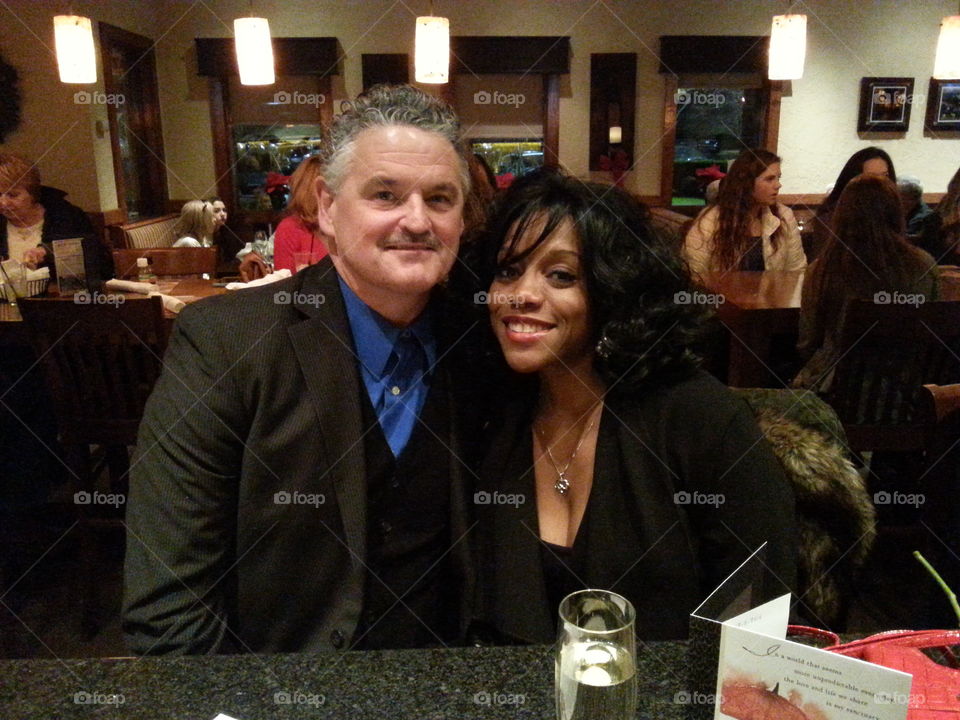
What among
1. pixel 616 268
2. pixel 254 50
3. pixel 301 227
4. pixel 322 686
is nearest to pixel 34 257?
pixel 301 227

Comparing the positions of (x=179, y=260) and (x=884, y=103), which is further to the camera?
(x=884, y=103)

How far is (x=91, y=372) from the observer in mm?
2318

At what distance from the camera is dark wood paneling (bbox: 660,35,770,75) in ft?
20.9

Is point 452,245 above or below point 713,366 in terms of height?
above

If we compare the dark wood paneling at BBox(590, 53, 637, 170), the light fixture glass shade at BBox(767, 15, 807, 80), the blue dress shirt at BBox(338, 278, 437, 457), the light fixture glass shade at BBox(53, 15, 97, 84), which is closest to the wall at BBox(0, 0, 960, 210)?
the dark wood paneling at BBox(590, 53, 637, 170)

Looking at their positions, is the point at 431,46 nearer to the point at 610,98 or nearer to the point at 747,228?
the point at 610,98

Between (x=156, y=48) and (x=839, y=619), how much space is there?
22.1 ft

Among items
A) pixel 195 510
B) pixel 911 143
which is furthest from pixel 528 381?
pixel 911 143

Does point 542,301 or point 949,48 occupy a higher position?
point 949,48

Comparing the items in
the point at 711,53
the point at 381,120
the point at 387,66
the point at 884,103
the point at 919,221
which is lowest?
the point at 919,221

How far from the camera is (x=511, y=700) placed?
0.82 meters

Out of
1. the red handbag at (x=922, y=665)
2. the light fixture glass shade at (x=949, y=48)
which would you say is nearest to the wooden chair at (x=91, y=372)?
the red handbag at (x=922, y=665)

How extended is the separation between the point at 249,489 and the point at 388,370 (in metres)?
0.32

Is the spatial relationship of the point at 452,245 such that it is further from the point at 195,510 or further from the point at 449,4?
the point at 449,4
